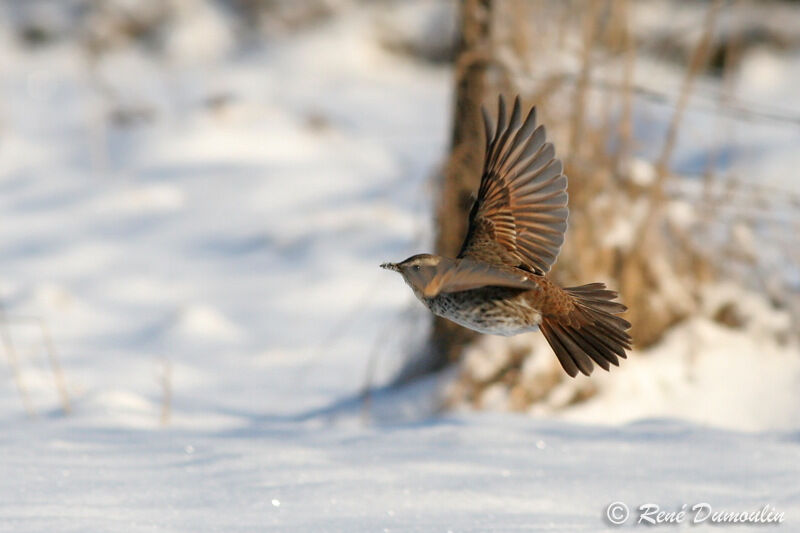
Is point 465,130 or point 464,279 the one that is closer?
point 464,279

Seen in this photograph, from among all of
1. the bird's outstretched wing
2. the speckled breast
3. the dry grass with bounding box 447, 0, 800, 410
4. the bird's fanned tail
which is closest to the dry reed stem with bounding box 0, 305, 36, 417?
the dry grass with bounding box 447, 0, 800, 410

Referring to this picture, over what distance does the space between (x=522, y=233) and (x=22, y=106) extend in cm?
864

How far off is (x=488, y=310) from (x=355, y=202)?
17.2 feet

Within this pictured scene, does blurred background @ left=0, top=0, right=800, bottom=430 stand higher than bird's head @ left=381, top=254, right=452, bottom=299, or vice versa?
bird's head @ left=381, top=254, right=452, bottom=299

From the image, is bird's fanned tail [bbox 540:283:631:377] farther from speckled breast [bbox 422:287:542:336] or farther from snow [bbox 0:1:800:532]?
snow [bbox 0:1:800:532]

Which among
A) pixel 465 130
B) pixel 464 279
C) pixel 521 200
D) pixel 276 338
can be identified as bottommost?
pixel 276 338

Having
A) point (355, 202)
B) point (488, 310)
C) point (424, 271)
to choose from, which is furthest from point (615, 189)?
point (355, 202)

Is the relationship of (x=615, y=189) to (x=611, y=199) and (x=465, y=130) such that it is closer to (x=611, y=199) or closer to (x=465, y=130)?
(x=611, y=199)

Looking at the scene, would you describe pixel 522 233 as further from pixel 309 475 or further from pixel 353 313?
pixel 353 313

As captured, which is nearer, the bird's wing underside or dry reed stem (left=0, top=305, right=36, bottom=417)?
the bird's wing underside

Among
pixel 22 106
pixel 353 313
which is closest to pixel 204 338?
pixel 353 313

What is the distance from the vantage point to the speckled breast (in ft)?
7.52

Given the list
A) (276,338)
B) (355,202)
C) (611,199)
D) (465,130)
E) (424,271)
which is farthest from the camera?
(355,202)

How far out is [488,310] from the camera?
233 cm
